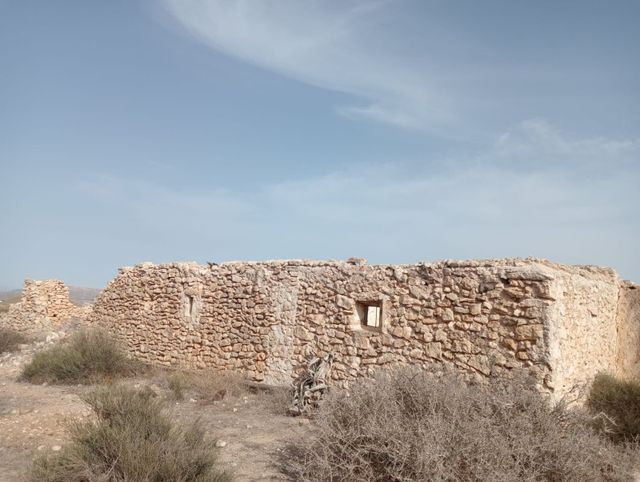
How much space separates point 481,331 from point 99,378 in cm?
713

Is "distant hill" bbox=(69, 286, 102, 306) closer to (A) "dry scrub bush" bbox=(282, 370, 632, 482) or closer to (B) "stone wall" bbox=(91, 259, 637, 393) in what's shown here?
(B) "stone wall" bbox=(91, 259, 637, 393)

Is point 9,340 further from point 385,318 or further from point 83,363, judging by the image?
point 385,318

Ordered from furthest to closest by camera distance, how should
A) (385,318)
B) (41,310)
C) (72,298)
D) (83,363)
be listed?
(72,298), (41,310), (83,363), (385,318)

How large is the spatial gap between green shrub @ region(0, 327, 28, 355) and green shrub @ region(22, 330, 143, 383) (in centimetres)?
471

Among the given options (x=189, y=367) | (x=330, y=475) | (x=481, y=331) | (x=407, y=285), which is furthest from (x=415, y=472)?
(x=189, y=367)

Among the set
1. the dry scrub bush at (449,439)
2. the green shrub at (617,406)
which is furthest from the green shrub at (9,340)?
the green shrub at (617,406)

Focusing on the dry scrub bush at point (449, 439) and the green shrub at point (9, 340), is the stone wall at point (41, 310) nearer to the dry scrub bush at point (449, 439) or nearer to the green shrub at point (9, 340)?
the green shrub at point (9, 340)

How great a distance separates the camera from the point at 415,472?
4305 millimetres

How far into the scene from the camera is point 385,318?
7871 mm

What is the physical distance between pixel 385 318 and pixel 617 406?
10.4ft

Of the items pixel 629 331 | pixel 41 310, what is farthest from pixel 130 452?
pixel 41 310

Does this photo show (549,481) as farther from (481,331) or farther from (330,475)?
(481,331)

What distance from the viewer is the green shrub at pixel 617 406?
253 inches

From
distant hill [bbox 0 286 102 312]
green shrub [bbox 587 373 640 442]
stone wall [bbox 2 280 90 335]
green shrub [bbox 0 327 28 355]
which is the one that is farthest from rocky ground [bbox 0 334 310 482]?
stone wall [bbox 2 280 90 335]
